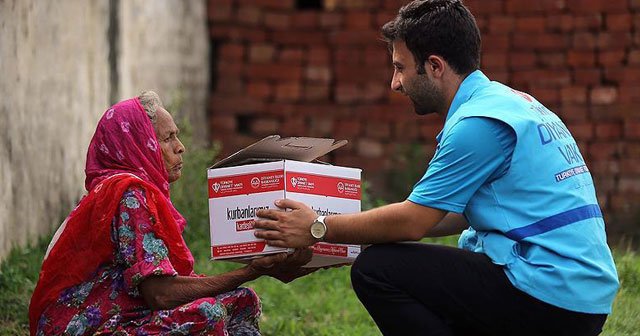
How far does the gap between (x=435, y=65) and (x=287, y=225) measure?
28.1 inches

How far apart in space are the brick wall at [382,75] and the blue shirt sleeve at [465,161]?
6352mm

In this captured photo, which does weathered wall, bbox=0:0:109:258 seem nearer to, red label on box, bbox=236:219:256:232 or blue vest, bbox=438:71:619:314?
red label on box, bbox=236:219:256:232

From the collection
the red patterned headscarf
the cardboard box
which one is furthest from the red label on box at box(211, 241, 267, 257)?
the red patterned headscarf

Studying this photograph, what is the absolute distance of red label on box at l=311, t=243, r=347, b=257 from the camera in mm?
4105

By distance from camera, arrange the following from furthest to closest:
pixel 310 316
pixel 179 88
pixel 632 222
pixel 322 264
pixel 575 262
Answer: pixel 632 222 < pixel 179 88 < pixel 310 316 < pixel 322 264 < pixel 575 262

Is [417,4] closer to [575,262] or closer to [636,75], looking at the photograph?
[575,262]

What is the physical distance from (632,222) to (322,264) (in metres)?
6.17

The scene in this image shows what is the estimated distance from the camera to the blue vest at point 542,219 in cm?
381

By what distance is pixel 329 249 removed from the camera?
13.5 feet

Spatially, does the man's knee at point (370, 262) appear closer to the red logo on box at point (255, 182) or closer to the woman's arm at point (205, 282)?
the woman's arm at point (205, 282)

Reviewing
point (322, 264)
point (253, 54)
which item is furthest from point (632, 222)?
point (322, 264)

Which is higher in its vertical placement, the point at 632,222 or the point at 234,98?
the point at 234,98

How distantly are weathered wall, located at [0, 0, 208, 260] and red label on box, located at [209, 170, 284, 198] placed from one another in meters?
1.90

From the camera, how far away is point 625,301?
5.96 metres
